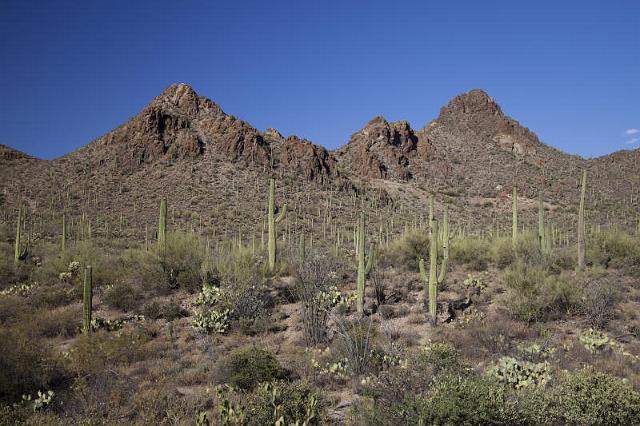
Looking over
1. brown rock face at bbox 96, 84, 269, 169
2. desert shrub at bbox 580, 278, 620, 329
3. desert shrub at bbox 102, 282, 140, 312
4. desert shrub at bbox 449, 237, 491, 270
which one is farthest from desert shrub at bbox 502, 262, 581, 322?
brown rock face at bbox 96, 84, 269, 169

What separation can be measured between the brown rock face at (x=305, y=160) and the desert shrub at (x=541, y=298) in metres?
41.2

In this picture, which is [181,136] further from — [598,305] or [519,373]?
[519,373]

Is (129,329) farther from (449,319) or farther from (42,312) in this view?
(449,319)

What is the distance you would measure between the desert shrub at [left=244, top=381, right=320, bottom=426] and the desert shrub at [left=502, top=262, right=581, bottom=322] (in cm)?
694

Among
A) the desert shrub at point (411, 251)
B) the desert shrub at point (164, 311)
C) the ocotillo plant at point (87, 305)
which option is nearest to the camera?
the ocotillo plant at point (87, 305)

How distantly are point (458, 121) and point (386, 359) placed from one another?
77956mm

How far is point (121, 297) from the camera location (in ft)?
44.4

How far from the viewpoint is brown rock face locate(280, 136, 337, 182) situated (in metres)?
53.5

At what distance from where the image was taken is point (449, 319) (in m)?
11.7

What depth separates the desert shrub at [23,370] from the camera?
6992mm

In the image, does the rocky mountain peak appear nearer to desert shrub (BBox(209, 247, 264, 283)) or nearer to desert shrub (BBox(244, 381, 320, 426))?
desert shrub (BBox(209, 247, 264, 283))

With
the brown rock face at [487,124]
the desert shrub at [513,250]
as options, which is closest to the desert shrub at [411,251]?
the desert shrub at [513,250]

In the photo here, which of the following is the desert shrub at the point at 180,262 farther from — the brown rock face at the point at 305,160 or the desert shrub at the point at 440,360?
the brown rock face at the point at 305,160

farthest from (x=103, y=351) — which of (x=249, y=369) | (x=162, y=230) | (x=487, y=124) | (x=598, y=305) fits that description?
(x=487, y=124)
